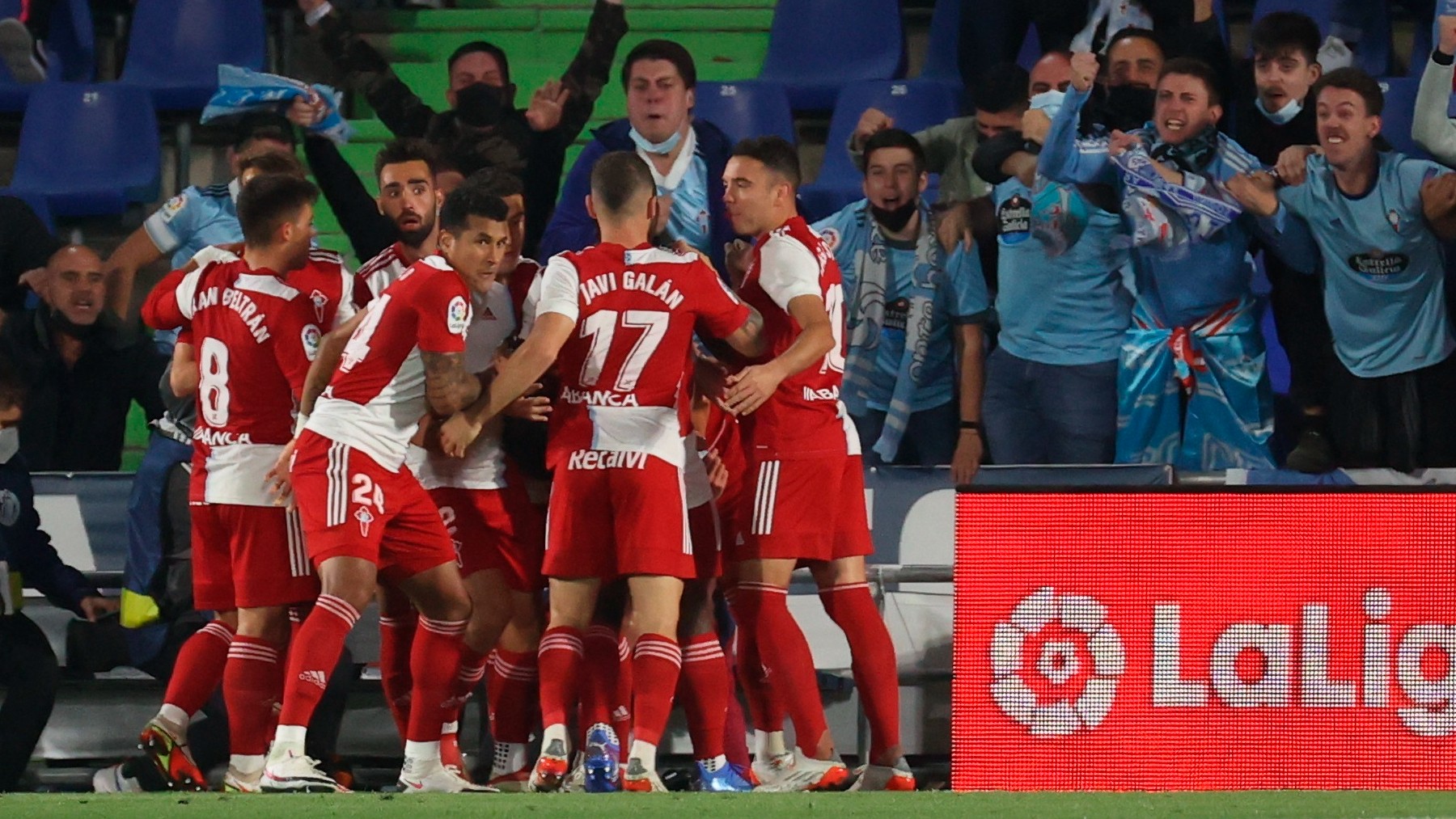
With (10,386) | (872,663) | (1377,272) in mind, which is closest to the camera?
(872,663)

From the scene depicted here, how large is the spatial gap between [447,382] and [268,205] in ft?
2.80

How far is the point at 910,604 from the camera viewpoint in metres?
6.89

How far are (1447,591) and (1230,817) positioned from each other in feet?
3.66

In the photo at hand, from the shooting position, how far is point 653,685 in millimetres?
5551

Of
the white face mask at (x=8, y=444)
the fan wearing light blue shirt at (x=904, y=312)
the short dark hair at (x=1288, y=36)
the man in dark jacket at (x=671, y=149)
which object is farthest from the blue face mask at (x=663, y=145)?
the white face mask at (x=8, y=444)

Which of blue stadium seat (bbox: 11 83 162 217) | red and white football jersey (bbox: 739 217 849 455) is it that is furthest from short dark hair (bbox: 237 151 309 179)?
blue stadium seat (bbox: 11 83 162 217)

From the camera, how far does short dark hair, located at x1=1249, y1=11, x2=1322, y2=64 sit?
7.38 meters

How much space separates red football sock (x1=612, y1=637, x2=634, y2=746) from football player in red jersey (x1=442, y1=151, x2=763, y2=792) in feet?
1.11

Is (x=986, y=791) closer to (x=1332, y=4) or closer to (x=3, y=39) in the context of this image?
(x=1332, y=4)

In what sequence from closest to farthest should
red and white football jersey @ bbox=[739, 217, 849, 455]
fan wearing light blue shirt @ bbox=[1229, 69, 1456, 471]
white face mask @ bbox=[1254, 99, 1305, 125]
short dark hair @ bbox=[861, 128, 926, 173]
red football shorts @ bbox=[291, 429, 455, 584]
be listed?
red football shorts @ bbox=[291, 429, 455, 584]
red and white football jersey @ bbox=[739, 217, 849, 455]
fan wearing light blue shirt @ bbox=[1229, 69, 1456, 471]
short dark hair @ bbox=[861, 128, 926, 173]
white face mask @ bbox=[1254, 99, 1305, 125]

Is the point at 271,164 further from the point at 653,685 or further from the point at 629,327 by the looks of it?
the point at 653,685

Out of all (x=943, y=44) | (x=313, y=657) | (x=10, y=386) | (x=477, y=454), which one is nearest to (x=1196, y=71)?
(x=943, y=44)

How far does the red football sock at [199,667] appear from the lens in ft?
19.8

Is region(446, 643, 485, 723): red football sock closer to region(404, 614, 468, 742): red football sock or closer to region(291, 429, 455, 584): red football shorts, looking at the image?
region(404, 614, 468, 742): red football sock
